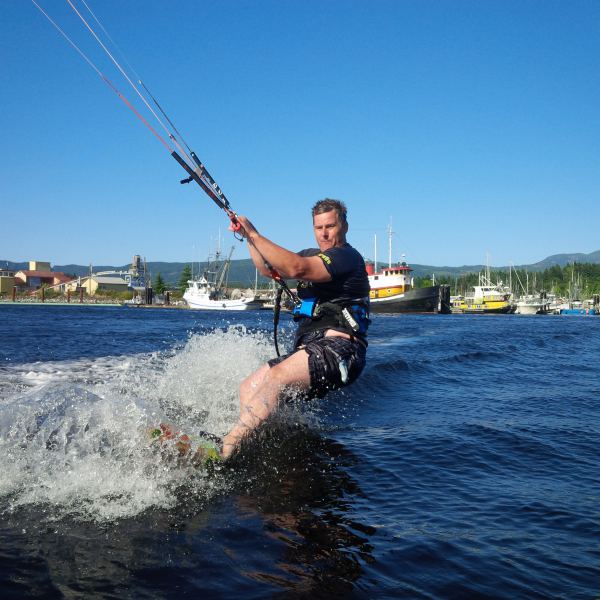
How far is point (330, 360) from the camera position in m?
4.97

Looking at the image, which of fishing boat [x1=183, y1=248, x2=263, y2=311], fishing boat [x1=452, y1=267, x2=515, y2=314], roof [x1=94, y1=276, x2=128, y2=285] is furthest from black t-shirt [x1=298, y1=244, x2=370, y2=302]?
roof [x1=94, y1=276, x2=128, y2=285]

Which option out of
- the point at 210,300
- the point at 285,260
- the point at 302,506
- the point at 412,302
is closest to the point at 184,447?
the point at 302,506

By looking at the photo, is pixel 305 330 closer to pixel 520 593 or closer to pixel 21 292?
pixel 520 593

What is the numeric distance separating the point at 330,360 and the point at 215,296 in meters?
92.5

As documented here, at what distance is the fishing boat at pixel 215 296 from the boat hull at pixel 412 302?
2374 cm

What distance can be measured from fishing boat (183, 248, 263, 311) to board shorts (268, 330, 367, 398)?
84210mm

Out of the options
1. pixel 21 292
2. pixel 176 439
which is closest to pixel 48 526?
pixel 176 439

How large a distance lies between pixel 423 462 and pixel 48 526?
348 cm

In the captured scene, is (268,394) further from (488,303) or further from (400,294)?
(488,303)

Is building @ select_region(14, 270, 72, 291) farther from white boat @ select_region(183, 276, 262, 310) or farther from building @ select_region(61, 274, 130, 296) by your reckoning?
white boat @ select_region(183, 276, 262, 310)

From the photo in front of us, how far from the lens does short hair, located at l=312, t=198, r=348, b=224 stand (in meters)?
5.32

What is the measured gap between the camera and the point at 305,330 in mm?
5375

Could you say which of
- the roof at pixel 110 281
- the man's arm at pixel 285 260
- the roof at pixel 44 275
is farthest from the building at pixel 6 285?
the man's arm at pixel 285 260

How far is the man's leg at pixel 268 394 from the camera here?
487 cm
